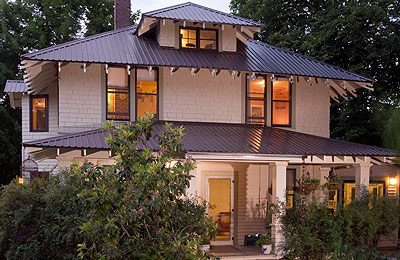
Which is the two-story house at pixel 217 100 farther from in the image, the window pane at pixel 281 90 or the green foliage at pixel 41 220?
the green foliage at pixel 41 220

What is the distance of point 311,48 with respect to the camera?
78.0ft

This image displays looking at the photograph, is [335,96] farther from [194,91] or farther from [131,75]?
[131,75]

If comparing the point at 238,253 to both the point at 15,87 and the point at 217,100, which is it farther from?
the point at 15,87

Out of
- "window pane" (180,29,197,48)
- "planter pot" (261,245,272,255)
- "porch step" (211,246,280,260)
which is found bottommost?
"porch step" (211,246,280,260)

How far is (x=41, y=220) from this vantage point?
424 inches

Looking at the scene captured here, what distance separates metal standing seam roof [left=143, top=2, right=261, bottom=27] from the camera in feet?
51.6

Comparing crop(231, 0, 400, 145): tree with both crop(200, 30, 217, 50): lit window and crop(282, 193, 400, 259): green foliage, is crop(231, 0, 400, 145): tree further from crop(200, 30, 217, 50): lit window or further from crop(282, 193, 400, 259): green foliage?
crop(200, 30, 217, 50): lit window

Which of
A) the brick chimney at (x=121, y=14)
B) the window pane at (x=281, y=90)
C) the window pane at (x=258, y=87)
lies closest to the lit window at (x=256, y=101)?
the window pane at (x=258, y=87)

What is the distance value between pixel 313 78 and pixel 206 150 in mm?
5513

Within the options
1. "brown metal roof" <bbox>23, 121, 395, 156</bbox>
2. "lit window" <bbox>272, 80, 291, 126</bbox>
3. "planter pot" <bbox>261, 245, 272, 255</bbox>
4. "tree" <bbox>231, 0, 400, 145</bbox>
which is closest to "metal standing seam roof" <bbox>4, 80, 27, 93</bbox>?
"brown metal roof" <bbox>23, 121, 395, 156</bbox>

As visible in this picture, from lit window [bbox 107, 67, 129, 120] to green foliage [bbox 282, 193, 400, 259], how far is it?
19.4 feet

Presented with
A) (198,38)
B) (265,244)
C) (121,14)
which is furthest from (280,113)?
(121,14)

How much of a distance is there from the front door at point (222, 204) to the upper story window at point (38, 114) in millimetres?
6705

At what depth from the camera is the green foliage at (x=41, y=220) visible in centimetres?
1041
